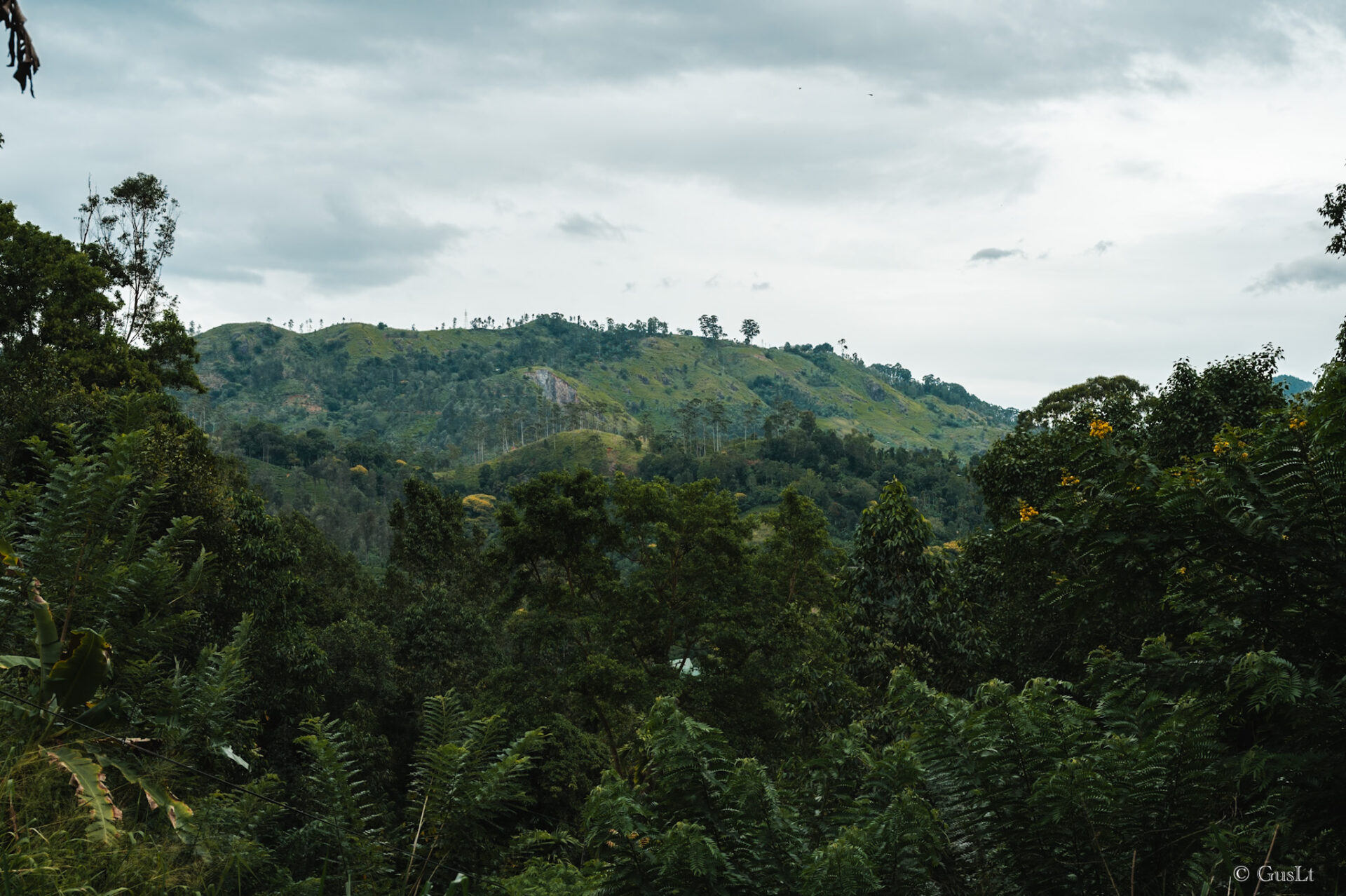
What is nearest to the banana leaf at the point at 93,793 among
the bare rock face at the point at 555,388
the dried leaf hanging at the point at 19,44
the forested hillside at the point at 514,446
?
the dried leaf hanging at the point at 19,44

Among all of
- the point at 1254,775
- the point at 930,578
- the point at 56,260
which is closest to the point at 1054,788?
the point at 1254,775

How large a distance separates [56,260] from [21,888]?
21.3 m

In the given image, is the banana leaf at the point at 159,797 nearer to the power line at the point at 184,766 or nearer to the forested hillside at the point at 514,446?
the power line at the point at 184,766

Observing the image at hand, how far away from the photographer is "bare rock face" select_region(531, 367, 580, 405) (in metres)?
186

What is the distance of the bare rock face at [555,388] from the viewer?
186 m

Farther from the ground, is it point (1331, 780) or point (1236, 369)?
point (1236, 369)

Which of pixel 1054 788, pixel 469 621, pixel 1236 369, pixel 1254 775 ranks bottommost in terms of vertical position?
pixel 469 621

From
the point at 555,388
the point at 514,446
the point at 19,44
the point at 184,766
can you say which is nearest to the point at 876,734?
the point at 184,766

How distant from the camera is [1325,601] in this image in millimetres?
3633

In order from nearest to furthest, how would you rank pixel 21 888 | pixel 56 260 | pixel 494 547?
pixel 21 888 < pixel 56 260 < pixel 494 547

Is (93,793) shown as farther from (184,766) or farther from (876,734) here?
(876,734)

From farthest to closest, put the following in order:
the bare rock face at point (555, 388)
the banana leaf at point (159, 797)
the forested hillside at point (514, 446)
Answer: the bare rock face at point (555, 388), the forested hillside at point (514, 446), the banana leaf at point (159, 797)

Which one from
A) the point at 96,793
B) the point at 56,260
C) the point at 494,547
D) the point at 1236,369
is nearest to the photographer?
the point at 96,793

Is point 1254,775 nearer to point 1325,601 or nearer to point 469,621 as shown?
point 1325,601
